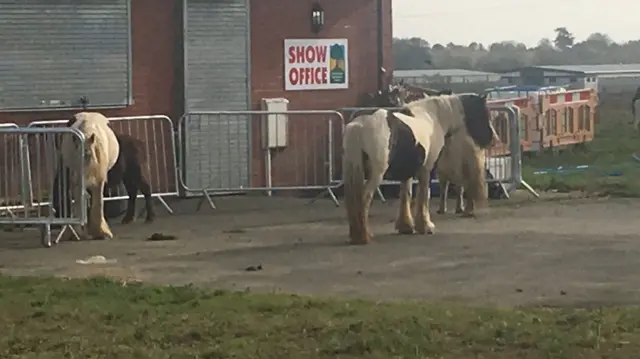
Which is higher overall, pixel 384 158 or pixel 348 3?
pixel 348 3

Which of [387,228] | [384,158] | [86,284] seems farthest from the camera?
[387,228]

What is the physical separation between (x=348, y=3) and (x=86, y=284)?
10515 mm

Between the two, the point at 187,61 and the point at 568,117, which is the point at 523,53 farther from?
the point at 187,61

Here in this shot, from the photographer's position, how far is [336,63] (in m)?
19.8

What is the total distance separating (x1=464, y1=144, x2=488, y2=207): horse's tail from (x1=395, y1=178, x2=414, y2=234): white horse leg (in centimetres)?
158

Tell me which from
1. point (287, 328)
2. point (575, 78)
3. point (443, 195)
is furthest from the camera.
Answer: point (575, 78)

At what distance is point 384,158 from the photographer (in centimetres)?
1347

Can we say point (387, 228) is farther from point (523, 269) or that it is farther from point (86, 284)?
point (86, 284)

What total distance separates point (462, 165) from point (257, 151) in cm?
404

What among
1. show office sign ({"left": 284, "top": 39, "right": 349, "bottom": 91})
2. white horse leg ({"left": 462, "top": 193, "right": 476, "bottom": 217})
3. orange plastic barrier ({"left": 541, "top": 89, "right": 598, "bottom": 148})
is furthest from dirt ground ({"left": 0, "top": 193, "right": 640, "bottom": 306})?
orange plastic barrier ({"left": 541, "top": 89, "right": 598, "bottom": 148})

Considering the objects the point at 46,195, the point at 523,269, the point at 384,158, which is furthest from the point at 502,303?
the point at 46,195

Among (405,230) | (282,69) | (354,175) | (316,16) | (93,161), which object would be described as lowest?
(405,230)

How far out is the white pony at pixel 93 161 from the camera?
13.7 metres

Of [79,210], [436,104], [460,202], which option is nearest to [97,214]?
[79,210]
